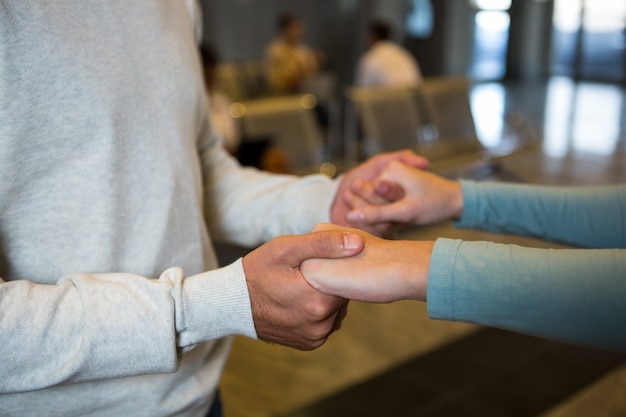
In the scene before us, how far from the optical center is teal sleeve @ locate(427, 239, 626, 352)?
757mm

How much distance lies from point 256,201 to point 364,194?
0.21 metres

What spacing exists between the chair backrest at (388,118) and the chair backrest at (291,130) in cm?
45

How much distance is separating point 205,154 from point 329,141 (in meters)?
4.26

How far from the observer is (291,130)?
3943mm

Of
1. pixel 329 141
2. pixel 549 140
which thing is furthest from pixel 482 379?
pixel 549 140

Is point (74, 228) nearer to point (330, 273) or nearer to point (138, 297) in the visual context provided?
point (138, 297)

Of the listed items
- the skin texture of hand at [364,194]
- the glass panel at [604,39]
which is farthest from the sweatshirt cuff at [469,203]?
the glass panel at [604,39]

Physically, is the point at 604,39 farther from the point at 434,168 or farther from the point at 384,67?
the point at 434,168

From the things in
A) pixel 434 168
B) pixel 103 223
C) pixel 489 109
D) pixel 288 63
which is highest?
pixel 103 223

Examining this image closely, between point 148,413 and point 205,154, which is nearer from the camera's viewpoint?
point 148,413

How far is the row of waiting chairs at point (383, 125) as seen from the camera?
3912 mm

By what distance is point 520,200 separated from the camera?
1227 millimetres

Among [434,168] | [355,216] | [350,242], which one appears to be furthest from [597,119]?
[350,242]

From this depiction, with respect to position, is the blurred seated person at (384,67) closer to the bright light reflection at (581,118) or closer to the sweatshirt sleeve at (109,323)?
the bright light reflection at (581,118)
